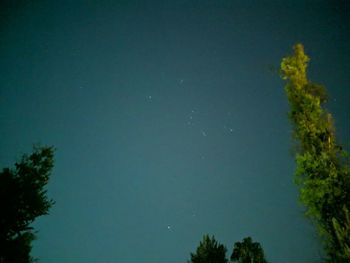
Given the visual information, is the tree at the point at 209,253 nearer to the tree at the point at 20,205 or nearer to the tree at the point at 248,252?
the tree at the point at 248,252

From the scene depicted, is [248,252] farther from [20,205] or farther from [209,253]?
[20,205]

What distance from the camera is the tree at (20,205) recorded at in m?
13.3

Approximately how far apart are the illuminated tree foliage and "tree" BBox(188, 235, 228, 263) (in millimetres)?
12565

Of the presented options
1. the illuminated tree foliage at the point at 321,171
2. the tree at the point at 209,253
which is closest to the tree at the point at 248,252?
the tree at the point at 209,253

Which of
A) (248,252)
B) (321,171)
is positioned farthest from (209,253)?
(321,171)

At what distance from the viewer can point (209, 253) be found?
22.1 meters

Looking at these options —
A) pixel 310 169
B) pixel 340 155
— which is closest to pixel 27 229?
pixel 310 169

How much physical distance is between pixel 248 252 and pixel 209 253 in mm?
2966

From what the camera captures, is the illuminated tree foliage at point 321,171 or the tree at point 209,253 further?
the tree at point 209,253

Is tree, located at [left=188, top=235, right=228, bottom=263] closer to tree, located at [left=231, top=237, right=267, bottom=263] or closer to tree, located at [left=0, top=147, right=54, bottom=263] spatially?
tree, located at [left=231, top=237, right=267, bottom=263]

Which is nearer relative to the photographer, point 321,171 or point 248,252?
point 321,171

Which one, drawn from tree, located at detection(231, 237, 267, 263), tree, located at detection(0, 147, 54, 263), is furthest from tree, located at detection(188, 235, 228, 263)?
tree, located at detection(0, 147, 54, 263)

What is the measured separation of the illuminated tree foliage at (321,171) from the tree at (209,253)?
41.2ft

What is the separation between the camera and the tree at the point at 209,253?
2188 centimetres
